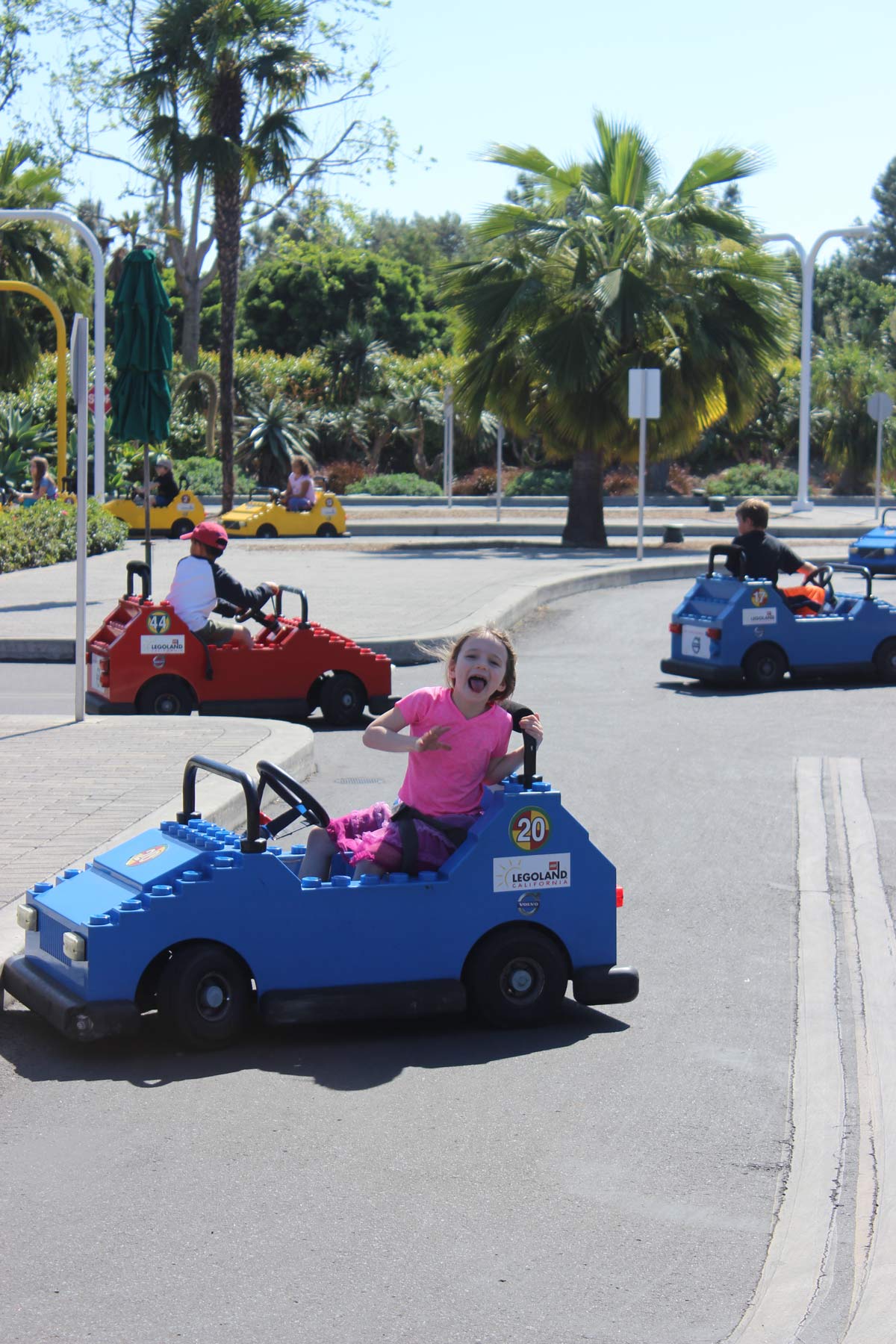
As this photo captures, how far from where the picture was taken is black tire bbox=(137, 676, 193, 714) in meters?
11.5

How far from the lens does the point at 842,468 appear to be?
1811 inches

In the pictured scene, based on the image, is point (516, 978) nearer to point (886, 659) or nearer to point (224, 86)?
point (886, 659)

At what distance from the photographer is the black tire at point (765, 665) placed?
45.2 ft

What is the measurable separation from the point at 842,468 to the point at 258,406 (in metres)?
15.7

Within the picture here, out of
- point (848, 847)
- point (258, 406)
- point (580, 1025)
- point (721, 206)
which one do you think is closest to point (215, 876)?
point (580, 1025)

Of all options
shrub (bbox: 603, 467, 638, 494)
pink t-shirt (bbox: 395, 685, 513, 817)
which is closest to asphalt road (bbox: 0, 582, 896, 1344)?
pink t-shirt (bbox: 395, 685, 513, 817)

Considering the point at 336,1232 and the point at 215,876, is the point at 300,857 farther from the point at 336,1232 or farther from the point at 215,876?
the point at 336,1232

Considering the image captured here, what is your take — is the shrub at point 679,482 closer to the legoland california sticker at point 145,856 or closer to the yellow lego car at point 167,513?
the yellow lego car at point 167,513

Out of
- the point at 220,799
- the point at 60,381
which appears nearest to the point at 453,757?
the point at 220,799

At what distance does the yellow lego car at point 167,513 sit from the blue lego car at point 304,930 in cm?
2435

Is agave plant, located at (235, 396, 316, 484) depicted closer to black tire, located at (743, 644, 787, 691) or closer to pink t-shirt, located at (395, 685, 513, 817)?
black tire, located at (743, 644, 787, 691)

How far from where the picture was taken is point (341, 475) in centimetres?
4572

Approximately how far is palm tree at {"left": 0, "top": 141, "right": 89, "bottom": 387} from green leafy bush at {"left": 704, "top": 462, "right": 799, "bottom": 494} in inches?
686

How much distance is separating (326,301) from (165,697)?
149 ft
